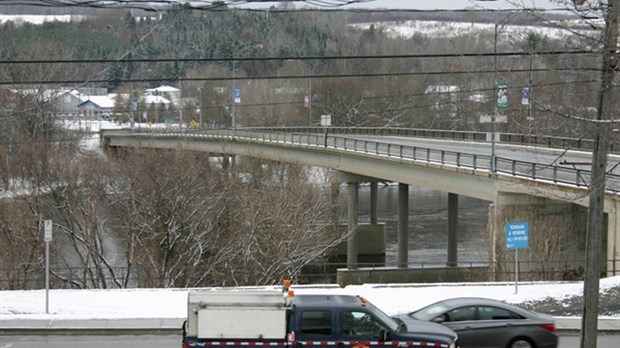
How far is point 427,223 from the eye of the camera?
7119 centimetres

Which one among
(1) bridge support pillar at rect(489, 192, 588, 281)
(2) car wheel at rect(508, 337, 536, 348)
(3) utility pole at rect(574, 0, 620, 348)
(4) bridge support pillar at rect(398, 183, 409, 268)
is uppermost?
(3) utility pole at rect(574, 0, 620, 348)

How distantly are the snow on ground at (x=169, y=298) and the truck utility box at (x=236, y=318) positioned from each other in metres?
7.59

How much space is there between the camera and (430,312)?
1803 centimetres

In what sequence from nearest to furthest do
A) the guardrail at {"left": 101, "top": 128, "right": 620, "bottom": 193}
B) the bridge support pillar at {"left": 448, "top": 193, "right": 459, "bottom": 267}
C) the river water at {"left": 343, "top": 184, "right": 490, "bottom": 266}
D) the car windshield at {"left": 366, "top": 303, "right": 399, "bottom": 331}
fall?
the car windshield at {"left": 366, "top": 303, "right": 399, "bottom": 331}
the guardrail at {"left": 101, "top": 128, "right": 620, "bottom": 193}
the bridge support pillar at {"left": 448, "top": 193, "right": 459, "bottom": 267}
the river water at {"left": 343, "top": 184, "right": 490, "bottom": 266}

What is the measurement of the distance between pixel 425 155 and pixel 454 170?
839cm

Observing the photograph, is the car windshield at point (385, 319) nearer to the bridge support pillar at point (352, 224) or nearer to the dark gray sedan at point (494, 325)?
the dark gray sedan at point (494, 325)

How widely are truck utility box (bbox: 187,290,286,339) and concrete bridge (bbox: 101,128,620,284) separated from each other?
5.66 metres

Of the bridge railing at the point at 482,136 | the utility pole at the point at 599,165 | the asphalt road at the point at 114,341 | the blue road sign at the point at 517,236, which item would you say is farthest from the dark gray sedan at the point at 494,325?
the bridge railing at the point at 482,136

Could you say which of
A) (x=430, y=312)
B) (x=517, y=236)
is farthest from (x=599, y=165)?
(x=517, y=236)

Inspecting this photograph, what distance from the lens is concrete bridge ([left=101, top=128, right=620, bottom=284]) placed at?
33.6m

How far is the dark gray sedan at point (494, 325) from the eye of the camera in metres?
17.4

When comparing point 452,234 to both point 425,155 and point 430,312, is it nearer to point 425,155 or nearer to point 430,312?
point 425,155

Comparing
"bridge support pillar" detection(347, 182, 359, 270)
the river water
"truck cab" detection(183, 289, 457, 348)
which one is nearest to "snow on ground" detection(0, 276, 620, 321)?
"truck cab" detection(183, 289, 457, 348)

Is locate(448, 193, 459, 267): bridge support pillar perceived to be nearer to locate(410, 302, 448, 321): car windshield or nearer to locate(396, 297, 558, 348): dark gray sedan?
locate(410, 302, 448, 321): car windshield
